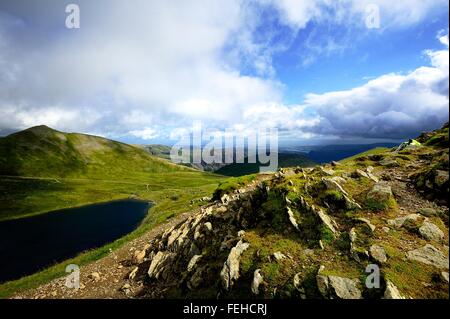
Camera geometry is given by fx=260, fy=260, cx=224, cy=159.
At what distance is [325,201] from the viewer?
79.8 ft

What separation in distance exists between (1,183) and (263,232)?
170m

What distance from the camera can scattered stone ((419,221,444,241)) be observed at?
60.6 feet

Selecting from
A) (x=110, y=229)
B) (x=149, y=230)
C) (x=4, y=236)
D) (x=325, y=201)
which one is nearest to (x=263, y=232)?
(x=325, y=201)

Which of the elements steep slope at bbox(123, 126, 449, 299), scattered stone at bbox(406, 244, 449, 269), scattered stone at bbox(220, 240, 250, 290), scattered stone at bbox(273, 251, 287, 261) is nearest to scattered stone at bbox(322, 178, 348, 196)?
steep slope at bbox(123, 126, 449, 299)

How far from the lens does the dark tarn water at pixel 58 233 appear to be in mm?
61825

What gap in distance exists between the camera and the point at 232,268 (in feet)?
72.3

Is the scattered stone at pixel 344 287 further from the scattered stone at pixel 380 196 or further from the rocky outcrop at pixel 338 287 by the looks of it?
the scattered stone at pixel 380 196

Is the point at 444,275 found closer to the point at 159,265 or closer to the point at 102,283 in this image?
the point at 159,265

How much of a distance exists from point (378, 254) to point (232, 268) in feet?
36.4

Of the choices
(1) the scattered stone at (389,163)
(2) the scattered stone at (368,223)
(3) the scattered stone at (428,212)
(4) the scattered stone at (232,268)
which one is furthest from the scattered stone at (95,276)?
(1) the scattered stone at (389,163)

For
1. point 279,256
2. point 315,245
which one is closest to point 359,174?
point 315,245

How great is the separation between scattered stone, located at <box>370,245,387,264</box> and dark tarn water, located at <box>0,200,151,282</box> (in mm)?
65329

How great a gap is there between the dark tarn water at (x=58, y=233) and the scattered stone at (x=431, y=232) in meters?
68.6
